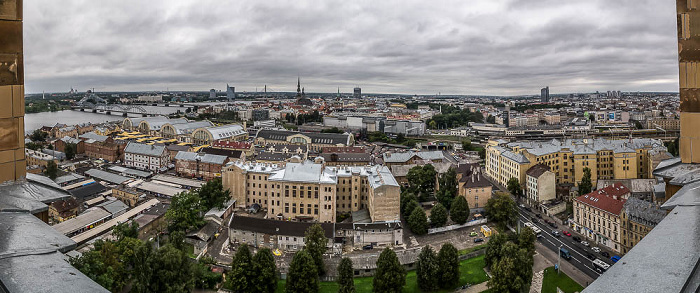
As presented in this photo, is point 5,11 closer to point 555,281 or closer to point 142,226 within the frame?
point 555,281

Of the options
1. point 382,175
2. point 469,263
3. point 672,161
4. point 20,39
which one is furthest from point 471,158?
point 20,39

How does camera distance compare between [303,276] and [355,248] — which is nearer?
[303,276]

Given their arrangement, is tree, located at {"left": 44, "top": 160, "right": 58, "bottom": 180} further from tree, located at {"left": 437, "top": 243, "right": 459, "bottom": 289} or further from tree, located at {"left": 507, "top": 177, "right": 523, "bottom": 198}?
tree, located at {"left": 507, "top": 177, "right": 523, "bottom": 198}

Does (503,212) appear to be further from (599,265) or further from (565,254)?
(599,265)

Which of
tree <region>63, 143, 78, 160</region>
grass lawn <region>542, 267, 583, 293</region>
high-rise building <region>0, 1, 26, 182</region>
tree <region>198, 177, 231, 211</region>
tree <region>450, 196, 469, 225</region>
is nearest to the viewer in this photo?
high-rise building <region>0, 1, 26, 182</region>

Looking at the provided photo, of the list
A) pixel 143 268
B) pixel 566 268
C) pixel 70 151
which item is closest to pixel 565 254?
pixel 566 268

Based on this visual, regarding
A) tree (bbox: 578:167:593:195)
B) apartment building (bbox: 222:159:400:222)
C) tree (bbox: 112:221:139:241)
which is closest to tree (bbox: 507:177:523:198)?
tree (bbox: 578:167:593:195)

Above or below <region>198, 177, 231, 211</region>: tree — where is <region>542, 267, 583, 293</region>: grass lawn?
below
